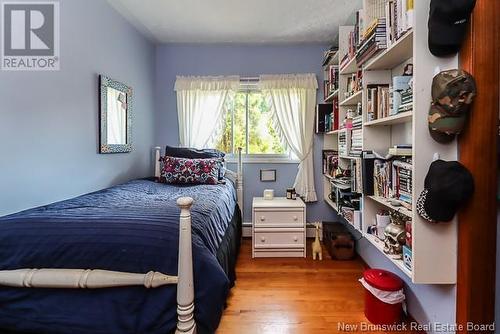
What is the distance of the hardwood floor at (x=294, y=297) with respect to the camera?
171cm

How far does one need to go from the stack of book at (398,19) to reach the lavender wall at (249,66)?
1.79 meters

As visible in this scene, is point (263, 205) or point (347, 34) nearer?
point (347, 34)

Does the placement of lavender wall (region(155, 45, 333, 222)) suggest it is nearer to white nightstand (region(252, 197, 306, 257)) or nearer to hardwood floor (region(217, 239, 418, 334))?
white nightstand (region(252, 197, 306, 257))

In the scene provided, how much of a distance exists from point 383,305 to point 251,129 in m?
2.34

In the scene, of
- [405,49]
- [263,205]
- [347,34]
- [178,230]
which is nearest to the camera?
[178,230]

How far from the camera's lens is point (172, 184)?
285 cm

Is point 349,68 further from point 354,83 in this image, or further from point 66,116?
point 66,116

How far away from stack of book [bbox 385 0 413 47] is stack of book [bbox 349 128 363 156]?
0.69 m

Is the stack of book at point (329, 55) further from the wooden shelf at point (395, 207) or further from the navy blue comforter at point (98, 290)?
the navy blue comforter at point (98, 290)

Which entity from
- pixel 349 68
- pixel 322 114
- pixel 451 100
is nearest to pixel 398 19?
pixel 451 100

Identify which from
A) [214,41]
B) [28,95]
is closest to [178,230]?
[28,95]

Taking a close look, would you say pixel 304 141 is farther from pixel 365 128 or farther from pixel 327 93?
pixel 365 128

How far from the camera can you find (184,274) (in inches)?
45.3

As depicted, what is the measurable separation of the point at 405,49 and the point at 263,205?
5.72ft
